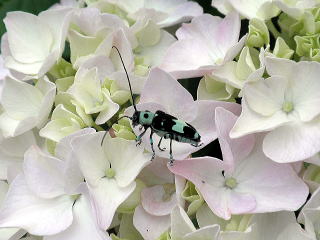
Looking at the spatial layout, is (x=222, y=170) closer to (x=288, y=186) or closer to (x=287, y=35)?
(x=288, y=186)

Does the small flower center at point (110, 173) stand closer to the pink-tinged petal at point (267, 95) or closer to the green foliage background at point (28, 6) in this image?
the pink-tinged petal at point (267, 95)

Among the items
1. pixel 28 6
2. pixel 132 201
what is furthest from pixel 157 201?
pixel 28 6

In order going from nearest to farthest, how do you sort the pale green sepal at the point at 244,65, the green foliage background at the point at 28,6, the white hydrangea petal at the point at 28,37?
the pale green sepal at the point at 244,65, the white hydrangea petal at the point at 28,37, the green foliage background at the point at 28,6

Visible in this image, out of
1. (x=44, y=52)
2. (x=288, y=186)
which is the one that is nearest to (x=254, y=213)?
(x=288, y=186)

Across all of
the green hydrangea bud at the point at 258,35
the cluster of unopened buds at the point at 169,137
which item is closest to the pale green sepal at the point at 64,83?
the cluster of unopened buds at the point at 169,137

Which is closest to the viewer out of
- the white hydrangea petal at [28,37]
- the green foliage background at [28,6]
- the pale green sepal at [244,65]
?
the pale green sepal at [244,65]

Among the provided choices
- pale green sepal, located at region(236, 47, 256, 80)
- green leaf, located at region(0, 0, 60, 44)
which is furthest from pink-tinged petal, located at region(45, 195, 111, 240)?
green leaf, located at region(0, 0, 60, 44)

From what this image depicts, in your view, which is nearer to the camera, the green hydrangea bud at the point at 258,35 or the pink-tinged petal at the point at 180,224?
the pink-tinged petal at the point at 180,224
